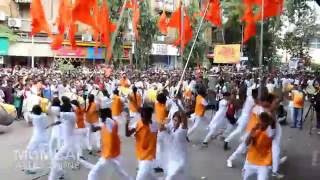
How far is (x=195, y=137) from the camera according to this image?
51.3 feet

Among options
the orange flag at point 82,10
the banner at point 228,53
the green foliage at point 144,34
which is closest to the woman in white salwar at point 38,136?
the orange flag at point 82,10

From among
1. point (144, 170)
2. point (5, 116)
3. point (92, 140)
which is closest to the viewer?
point (144, 170)

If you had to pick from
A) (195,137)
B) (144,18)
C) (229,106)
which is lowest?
(195,137)

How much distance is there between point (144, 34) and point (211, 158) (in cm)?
2801

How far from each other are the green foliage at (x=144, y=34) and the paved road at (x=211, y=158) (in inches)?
889

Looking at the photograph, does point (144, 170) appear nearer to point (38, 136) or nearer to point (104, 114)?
point (104, 114)

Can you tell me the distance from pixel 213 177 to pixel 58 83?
12.8 meters

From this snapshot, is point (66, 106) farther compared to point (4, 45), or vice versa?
point (4, 45)

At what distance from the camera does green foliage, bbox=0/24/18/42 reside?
1368 inches

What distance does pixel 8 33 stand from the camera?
115 ft

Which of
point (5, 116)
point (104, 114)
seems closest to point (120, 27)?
point (5, 116)

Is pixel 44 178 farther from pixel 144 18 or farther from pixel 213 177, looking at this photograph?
pixel 144 18

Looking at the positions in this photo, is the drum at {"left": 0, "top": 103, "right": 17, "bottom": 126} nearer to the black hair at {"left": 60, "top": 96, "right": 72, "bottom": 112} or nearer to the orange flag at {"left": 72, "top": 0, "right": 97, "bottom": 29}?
the orange flag at {"left": 72, "top": 0, "right": 97, "bottom": 29}

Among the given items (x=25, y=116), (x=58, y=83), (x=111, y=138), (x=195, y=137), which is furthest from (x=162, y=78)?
(x=111, y=138)
